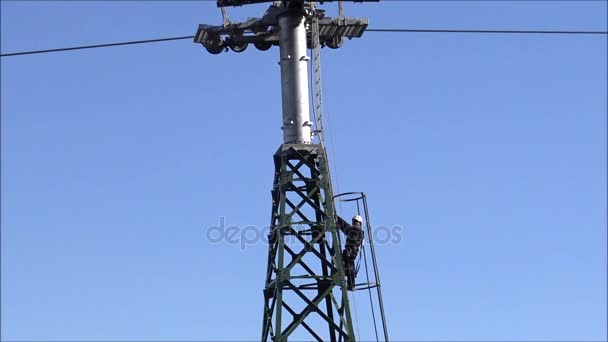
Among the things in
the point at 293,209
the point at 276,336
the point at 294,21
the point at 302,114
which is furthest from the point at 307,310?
the point at 294,21

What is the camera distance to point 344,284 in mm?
23219

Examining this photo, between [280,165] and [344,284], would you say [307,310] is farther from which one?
[280,165]

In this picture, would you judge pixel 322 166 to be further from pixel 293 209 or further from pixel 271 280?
pixel 271 280

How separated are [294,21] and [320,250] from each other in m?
5.43

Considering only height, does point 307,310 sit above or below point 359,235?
below

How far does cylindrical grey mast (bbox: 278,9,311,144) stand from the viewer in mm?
24281

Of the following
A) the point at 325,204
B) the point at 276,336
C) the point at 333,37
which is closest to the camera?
the point at 276,336

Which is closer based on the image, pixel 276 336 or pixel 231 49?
pixel 276 336

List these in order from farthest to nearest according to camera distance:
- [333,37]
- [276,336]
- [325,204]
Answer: [333,37] → [325,204] → [276,336]

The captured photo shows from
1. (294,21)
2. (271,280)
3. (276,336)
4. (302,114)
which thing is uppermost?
(294,21)

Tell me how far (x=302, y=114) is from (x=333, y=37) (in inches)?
106

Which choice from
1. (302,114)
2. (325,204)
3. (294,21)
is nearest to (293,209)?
(325,204)

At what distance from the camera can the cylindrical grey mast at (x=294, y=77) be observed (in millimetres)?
24281

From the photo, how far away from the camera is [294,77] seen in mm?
24422
